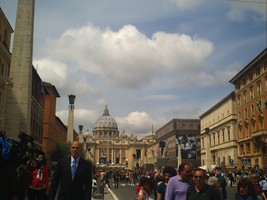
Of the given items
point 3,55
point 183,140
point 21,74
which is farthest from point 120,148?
point 21,74

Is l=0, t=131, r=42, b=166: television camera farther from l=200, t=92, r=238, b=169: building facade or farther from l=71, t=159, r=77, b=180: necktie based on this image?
l=200, t=92, r=238, b=169: building facade

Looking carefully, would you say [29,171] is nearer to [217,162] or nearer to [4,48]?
[4,48]

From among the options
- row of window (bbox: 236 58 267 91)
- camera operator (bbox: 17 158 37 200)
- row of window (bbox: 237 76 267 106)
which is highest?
row of window (bbox: 236 58 267 91)

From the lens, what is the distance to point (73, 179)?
5.24 meters

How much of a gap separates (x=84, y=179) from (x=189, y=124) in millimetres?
101242

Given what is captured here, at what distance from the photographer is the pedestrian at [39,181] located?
8906 mm

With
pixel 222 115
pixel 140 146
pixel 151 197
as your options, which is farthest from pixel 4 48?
pixel 140 146

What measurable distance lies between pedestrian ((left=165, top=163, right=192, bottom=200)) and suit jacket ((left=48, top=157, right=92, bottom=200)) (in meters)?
1.36

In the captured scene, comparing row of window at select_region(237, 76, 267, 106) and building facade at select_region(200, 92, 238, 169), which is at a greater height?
row of window at select_region(237, 76, 267, 106)

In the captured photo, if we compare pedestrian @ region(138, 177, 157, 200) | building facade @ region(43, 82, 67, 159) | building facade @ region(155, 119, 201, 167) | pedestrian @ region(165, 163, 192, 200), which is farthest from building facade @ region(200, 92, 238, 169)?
pedestrian @ region(165, 163, 192, 200)

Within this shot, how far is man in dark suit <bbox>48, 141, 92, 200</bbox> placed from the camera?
5.19 meters

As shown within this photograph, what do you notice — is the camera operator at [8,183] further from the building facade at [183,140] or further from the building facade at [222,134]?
the building facade at [183,140]

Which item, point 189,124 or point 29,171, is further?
point 189,124

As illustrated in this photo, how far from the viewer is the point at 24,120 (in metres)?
13.5
